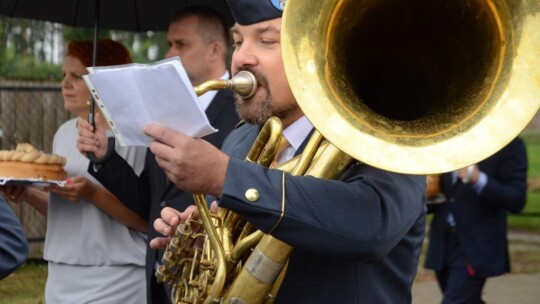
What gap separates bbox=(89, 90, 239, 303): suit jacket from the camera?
4.20 meters

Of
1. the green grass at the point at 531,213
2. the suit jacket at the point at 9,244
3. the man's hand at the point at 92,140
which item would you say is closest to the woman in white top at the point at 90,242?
the man's hand at the point at 92,140

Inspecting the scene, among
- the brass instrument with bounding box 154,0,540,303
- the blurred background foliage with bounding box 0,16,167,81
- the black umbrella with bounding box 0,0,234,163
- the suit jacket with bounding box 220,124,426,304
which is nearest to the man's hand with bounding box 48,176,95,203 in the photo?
the black umbrella with bounding box 0,0,234,163

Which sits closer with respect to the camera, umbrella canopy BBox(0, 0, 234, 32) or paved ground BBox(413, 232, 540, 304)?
umbrella canopy BBox(0, 0, 234, 32)

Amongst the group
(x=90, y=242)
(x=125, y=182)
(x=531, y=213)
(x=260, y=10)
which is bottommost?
(x=531, y=213)

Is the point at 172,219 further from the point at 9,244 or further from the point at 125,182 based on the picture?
the point at 125,182

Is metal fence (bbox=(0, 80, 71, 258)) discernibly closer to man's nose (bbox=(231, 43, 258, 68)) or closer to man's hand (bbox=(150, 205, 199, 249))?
man's hand (bbox=(150, 205, 199, 249))

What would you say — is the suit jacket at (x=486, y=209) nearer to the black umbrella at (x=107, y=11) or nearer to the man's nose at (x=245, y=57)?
the black umbrella at (x=107, y=11)

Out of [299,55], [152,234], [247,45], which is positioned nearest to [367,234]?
[299,55]

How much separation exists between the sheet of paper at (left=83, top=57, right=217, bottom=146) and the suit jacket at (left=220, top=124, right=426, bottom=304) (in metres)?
0.15

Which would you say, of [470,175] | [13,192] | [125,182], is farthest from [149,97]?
[470,175]

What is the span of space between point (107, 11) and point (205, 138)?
120 cm

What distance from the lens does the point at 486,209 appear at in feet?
20.8

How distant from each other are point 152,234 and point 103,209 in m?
0.32

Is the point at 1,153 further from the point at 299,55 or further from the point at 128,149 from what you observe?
the point at 299,55
